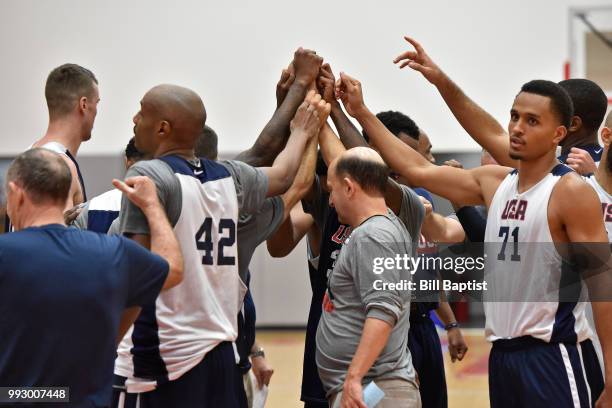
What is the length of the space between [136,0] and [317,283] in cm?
742

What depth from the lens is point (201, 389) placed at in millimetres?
3125

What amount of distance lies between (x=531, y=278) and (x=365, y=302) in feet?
2.37

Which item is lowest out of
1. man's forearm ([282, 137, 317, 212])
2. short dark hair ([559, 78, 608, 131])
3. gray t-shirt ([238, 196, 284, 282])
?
gray t-shirt ([238, 196, 284, 282])

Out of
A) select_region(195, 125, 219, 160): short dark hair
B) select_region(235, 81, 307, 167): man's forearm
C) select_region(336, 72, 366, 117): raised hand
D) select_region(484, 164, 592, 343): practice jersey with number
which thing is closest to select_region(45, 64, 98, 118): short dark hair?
select_region(195, 125, 219, 160): short dark hair

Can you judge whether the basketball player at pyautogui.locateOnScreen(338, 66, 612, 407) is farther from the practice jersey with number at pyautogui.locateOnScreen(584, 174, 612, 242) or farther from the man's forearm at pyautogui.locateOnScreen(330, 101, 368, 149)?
the man's forearm at pyautogui.locateOnScreen(330, 101, 368, 149)

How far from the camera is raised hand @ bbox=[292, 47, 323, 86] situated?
12.9ft

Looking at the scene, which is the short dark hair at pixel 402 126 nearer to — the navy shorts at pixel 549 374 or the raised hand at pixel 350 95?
the raised hand at pixel 350 95

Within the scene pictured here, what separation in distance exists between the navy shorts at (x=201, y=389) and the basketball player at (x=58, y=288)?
50 centimetres

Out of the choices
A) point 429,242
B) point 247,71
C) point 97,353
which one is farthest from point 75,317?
point 247,71

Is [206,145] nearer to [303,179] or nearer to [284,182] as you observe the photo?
[303,179]

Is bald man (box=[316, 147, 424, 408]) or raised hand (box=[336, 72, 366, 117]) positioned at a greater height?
raised hand (box=[336, 72, 366, 117])

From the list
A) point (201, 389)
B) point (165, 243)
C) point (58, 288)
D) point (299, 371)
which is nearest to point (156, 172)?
point (165, 243)

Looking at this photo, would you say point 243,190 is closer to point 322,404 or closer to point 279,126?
point 279,126

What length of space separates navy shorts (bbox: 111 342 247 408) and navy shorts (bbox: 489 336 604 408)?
1118 mm
